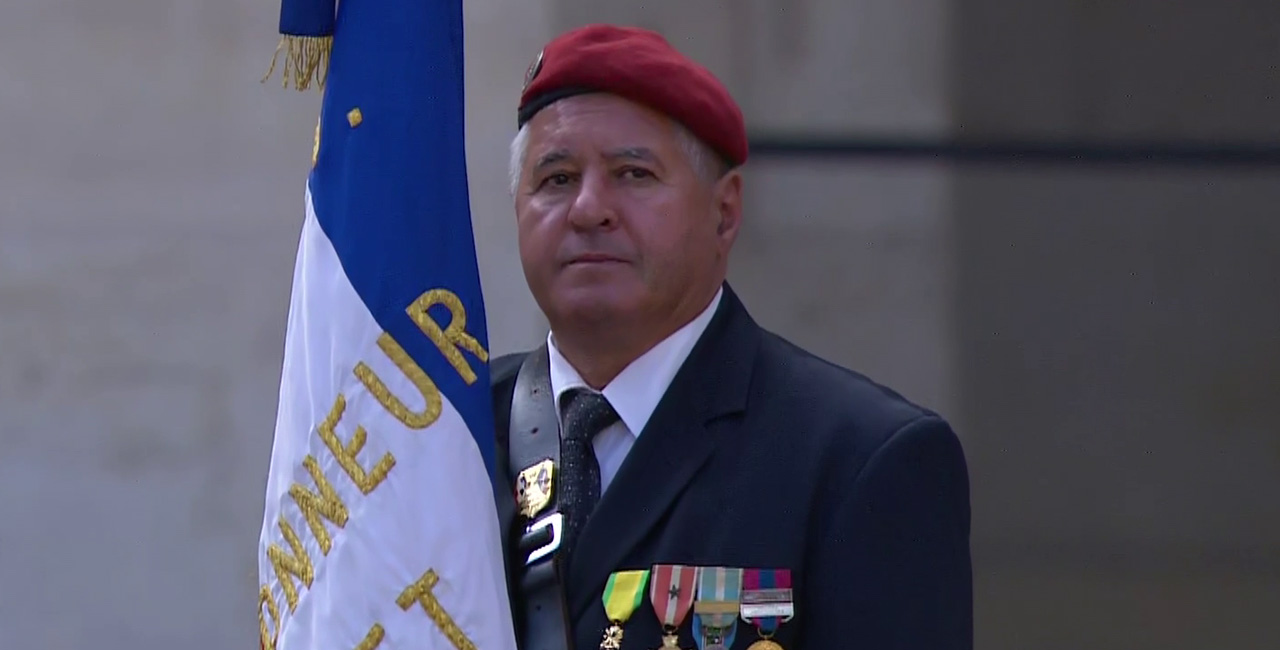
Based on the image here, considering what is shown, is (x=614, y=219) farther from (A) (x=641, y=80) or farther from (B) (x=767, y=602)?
(B) (x=767, y=602)

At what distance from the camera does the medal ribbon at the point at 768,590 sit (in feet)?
6.23

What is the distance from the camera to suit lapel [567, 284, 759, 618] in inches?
79.0

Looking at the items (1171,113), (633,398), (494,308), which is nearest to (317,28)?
(633,398)

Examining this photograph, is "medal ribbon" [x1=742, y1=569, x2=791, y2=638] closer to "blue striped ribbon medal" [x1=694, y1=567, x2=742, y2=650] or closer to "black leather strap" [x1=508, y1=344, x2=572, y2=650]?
"blue striped ribbon medal" [x1=694, y1=567, x2=742, y2=650]

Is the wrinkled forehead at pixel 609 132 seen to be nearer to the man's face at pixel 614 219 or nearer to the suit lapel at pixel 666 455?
the man's face at pixel 614 219

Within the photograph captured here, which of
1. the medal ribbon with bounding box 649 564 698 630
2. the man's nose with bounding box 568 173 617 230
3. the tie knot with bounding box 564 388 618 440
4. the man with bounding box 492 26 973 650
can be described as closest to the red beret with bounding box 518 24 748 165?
the man with bounding box 492 26 973 650

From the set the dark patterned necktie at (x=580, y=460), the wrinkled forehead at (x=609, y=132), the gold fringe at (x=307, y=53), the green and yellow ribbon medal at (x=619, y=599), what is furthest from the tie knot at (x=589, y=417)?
the gold fringe at (x=307, y=53)

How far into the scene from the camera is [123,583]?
3557 millimetres

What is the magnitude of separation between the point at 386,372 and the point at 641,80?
1.47 ft

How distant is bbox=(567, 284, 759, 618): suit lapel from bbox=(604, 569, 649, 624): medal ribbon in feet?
0.04

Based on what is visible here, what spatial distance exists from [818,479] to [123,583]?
2052 mm

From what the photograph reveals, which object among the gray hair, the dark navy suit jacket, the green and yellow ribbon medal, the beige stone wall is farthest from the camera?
the beige stone wall

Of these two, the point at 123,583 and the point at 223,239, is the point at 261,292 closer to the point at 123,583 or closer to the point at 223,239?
the point at 223,239

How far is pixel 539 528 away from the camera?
207cm
